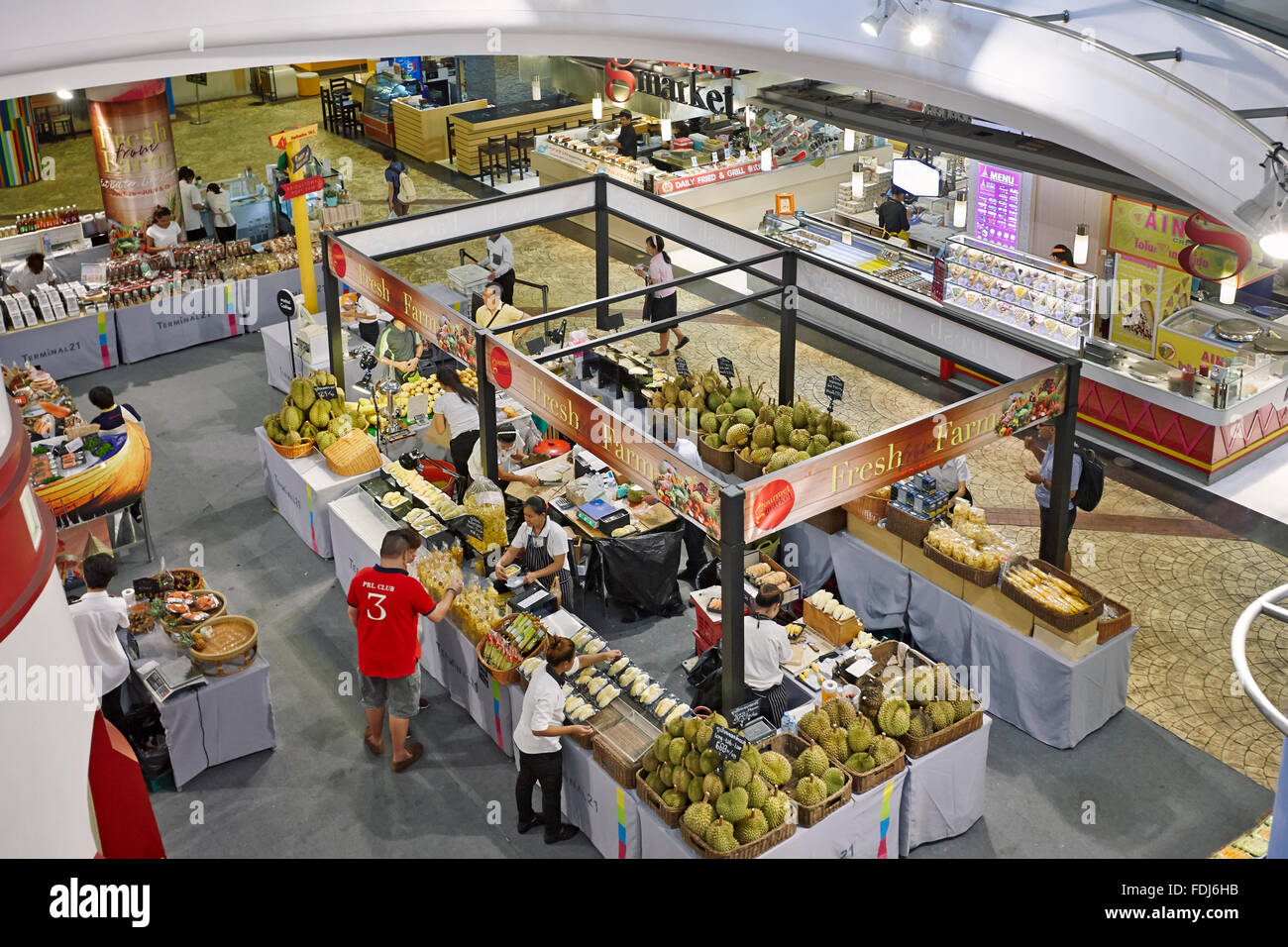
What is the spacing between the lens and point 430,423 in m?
10.5

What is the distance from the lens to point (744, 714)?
7.02m

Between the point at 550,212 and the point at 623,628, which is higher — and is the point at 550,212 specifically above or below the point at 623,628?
above

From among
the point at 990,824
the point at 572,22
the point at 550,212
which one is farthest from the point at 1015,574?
the point at 572,22

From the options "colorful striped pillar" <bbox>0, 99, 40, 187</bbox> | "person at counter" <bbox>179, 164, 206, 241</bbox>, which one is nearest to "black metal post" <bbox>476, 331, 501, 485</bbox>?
"person at counter" <bbox>179, 164, 206, 241</bbox>

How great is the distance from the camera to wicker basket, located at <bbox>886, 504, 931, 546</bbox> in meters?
8.60

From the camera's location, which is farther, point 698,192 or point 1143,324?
point 698,192

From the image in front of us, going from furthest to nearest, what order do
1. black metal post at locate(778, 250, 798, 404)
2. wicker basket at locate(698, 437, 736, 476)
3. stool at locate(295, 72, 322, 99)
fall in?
1. stool at locate(295, 72, 322, 99)
2. black metal post at locate(778, 250, 798, 404)
3. wicker basket at locate(698, 437, 736, 476)

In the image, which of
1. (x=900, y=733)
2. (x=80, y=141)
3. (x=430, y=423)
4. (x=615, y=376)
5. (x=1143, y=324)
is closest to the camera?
(x=900, y=733)

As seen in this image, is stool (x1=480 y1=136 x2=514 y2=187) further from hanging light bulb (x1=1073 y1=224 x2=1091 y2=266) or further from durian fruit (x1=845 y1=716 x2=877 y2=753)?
durian fruit (x1=845 y1=716 x2=877 y2=753)

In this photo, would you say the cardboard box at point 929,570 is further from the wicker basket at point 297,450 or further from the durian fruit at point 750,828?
the wicker basket at point 297,450

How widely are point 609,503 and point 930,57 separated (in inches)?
189

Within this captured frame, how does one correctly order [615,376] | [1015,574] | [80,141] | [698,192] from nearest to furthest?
[1015,574]
[615,376]
[698,192]
[80,141]

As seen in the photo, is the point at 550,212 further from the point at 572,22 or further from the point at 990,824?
the point at 990,824

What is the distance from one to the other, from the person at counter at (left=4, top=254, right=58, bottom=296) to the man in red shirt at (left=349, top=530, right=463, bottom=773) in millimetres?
8032
